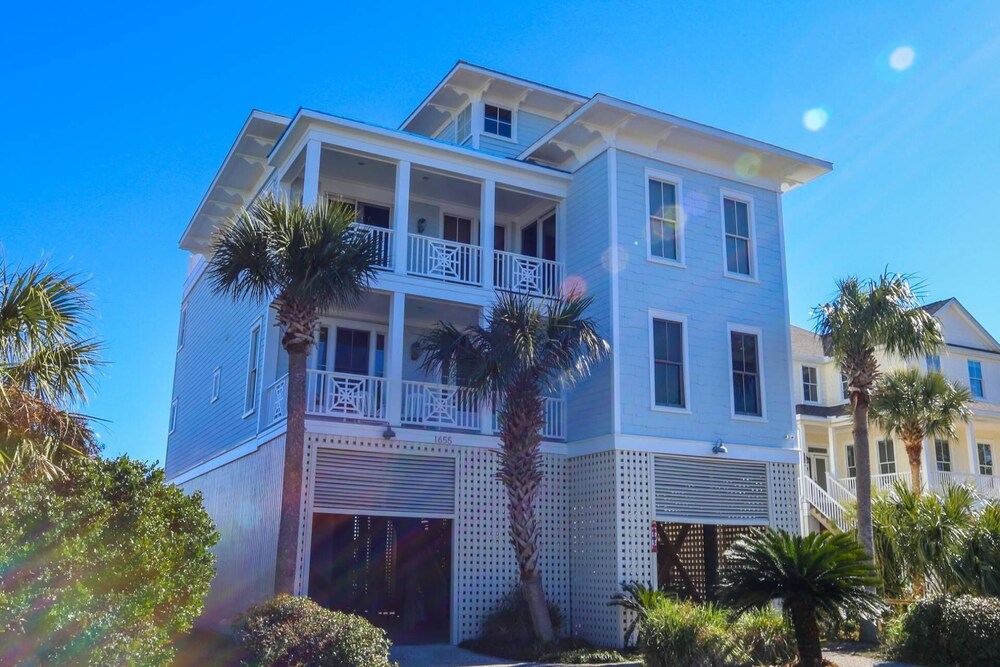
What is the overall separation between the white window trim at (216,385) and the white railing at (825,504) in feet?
47.0

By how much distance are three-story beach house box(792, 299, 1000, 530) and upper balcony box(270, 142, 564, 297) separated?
42.7ft

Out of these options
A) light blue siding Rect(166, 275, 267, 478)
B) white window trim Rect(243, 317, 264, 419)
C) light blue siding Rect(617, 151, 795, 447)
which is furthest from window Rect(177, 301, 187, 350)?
light blue siding Rect(617, 151, 795, 447)

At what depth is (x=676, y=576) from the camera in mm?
21203

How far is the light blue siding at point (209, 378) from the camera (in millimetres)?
20812

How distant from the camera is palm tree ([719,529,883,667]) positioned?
1255 cm

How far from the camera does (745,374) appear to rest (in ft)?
64.7

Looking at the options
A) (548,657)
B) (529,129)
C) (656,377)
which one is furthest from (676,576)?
(529,129)

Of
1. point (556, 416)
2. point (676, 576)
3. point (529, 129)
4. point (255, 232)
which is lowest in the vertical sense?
point (676, 576)

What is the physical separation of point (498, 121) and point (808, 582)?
14.1 m

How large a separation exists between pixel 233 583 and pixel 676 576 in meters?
9.67

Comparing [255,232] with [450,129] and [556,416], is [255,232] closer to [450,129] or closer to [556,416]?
[556,416]

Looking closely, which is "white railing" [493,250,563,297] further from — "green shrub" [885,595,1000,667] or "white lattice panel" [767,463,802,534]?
"green shrub" [885,595,1000,667]

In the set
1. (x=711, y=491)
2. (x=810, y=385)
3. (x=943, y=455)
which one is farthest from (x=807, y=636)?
(x=943, y=455)

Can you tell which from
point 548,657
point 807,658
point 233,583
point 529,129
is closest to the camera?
point 807,658
